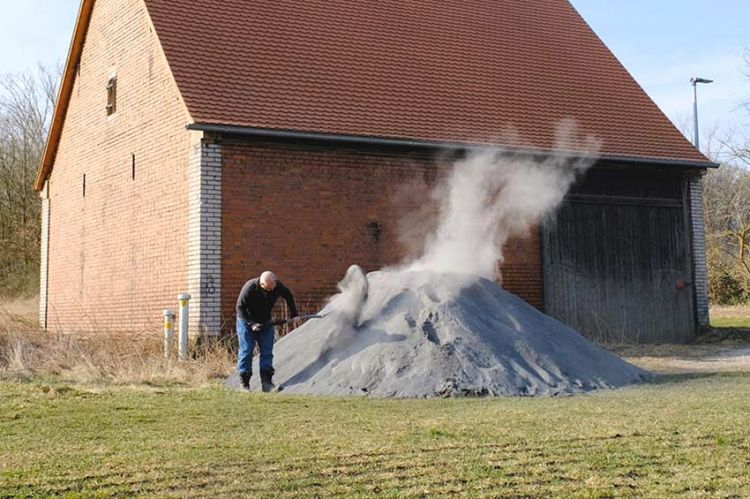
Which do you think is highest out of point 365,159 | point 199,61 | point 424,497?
point 199,61

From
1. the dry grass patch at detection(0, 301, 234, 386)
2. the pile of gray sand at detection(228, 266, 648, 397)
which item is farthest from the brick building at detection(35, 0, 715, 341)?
the pile of gray sand at detection(228, 266, 648, 397)

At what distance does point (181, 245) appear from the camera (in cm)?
1584

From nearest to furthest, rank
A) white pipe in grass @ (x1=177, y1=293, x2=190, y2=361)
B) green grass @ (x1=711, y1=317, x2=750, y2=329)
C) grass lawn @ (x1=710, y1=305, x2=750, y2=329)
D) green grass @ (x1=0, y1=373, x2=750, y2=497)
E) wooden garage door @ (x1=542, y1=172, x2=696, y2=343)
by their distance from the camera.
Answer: green grass @ (x1=0, y1=373, x2=750, y2=497)
white pipe in grass @ (x1=177, y1=293, x2=190, y2=361)
wooden garage door @ (x1=542, y1=172, x2=696, y2=343)
green grass @ (x1=711, y1=317, x2=750, y2=329)
grass lawn @ (x1=710, y1=305, x2=750, y2=329)

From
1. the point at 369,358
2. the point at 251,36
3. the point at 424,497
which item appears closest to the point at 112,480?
the point at 424,497

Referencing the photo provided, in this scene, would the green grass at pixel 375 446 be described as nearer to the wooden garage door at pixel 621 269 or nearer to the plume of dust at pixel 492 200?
the plume of dust at pixel 492 200

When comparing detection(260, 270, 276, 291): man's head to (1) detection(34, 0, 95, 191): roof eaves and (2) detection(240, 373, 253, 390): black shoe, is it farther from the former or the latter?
(1) detection(34, 0, 95, 191): roof eaves

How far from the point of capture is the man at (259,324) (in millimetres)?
11391

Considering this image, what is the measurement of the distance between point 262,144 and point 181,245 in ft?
7.60

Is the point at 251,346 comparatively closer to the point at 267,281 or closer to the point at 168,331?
the point at 267,281

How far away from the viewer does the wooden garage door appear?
18.3 metres

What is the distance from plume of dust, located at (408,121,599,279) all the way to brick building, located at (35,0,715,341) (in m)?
0.35

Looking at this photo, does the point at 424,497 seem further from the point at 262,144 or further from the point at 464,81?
the point at 464,81

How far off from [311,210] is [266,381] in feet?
17.7

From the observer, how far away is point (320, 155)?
16328mm
